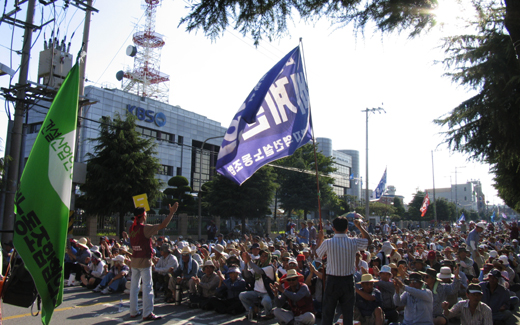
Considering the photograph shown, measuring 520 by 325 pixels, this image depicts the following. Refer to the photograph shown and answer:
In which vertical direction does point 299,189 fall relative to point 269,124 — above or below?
above

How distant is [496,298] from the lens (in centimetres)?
741

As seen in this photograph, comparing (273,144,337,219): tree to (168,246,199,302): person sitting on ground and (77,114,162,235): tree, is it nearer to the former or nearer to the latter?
(77,114,162,235): tree

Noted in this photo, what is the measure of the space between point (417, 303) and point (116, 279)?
771cm

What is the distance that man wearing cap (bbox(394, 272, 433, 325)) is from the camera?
19.3 ft

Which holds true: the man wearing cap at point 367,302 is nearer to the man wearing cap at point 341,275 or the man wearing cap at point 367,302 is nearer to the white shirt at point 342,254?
the man wearing cap at point 341,275

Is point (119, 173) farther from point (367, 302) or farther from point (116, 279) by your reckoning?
point (367, 302)

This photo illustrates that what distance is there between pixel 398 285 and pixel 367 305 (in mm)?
626

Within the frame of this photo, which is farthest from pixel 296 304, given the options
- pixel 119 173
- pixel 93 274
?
pixel 119 173

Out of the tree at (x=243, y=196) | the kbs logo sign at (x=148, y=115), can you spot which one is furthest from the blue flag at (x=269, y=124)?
the kbs logo sign at (x=148, y=115)

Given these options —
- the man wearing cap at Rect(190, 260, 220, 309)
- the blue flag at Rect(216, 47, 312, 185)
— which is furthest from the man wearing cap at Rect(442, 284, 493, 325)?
the man wearing cap at Rect(190, 260, 220, 309)

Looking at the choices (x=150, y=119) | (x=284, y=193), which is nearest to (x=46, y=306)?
(x=284, y=193)

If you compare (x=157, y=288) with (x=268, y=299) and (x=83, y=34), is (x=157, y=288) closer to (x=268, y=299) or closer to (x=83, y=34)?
(x=268, y=299)

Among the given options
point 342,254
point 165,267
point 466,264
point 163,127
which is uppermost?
point 163,127

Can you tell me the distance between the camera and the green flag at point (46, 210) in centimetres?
347
